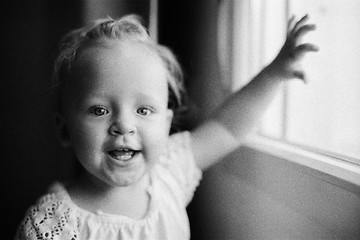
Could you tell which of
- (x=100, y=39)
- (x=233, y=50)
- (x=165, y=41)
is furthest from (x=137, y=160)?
(x=165, y=41)

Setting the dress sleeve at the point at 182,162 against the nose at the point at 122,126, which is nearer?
the nose at the point at 122,126

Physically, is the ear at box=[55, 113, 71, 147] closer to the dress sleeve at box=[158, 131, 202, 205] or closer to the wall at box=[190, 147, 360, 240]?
the dress sleeve at box=[158, 131, 202, 205]

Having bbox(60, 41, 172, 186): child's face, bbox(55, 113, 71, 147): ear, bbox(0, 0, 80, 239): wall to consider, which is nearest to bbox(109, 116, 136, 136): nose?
bbox(60, 41, 172, 186): child's face

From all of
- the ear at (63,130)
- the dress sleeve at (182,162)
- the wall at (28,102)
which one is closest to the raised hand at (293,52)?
the dress sleeve at (182,162)

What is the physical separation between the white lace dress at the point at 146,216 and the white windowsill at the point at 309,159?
13 centimetres

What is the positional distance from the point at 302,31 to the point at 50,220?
0.45 meters

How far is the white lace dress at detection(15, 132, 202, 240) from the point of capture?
2.50 ft

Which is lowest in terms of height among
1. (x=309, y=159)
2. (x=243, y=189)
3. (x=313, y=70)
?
(x=243, y=189)

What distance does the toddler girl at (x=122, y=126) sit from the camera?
723 mm

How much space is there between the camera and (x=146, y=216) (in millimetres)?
806

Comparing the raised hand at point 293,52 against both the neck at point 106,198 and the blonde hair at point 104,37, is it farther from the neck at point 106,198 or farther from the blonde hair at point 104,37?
the neck at point 106,198

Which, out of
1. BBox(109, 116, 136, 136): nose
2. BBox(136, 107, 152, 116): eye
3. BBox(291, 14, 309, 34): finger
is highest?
BBox(291, 14, 309, 34): finger

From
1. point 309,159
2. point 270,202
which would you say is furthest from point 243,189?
point 309,159

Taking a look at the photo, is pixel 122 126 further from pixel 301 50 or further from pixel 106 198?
pixel 301 50
